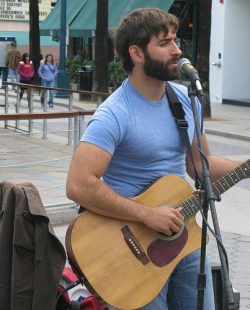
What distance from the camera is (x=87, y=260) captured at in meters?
2.83

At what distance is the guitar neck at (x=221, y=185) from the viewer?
303 centimetres

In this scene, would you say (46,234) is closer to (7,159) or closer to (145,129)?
(145,129)

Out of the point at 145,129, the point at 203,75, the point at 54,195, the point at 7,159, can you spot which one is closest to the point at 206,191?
the point at 145,129

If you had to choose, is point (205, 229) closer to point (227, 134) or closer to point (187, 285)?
point (187, 285)

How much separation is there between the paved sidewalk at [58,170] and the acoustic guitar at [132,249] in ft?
6.66

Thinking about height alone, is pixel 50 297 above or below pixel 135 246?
below

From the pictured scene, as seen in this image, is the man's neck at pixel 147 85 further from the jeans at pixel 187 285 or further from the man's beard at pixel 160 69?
the jeans at pixel 187 285

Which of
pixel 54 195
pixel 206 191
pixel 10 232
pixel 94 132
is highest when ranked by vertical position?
pixel 94 132

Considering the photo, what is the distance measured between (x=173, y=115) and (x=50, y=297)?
1.04 metres

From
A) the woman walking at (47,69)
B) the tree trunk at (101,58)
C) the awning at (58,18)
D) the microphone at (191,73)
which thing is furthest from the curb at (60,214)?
the awning at (58,18)

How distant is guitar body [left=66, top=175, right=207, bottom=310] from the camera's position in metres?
2.82

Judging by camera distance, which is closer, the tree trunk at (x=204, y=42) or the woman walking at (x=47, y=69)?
the tree trunk at (x=204, y=42)

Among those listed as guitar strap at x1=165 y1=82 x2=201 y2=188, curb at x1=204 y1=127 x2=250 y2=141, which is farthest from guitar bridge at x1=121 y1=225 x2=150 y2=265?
curb at x1=204 y1=127 x2=250 y2=141

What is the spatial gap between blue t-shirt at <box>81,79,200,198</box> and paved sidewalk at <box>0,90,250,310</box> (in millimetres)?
2187
